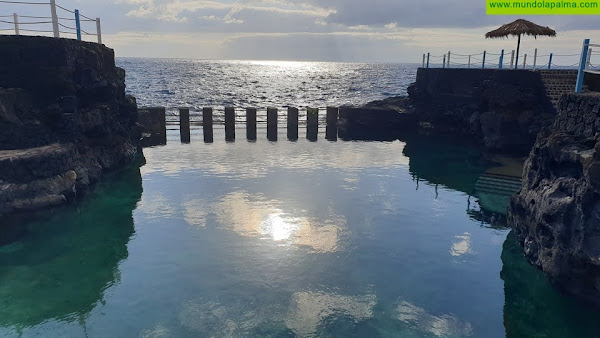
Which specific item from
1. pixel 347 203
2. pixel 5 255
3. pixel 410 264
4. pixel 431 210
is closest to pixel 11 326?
pixel 5 255

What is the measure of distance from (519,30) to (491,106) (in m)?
5.21

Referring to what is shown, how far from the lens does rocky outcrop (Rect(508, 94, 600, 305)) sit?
29.6ft

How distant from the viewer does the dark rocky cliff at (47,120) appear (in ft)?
46.4

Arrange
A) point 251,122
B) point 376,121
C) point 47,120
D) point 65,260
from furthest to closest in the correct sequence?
point 376,121 < point 251,122 < point 47,120 < point 65,260

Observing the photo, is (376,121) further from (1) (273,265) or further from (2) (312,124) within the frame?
(1) (273,265)

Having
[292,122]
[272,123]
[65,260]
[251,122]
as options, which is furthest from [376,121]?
[65,260]

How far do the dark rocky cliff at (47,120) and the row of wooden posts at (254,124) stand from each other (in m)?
10.0

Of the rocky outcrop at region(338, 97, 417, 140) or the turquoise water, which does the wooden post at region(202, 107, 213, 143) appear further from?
the turquoise water

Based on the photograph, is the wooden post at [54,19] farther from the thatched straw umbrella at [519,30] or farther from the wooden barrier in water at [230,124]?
the thatched straw umbrella at [519,30]

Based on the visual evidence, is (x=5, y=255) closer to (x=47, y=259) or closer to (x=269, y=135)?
(x=47, y=259)

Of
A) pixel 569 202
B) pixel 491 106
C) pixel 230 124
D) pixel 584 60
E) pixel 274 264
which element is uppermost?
pixel 584 60

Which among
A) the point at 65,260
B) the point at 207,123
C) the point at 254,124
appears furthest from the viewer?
the point at 254,124

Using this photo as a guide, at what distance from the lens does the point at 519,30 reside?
25.5m

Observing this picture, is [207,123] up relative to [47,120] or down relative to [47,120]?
down
